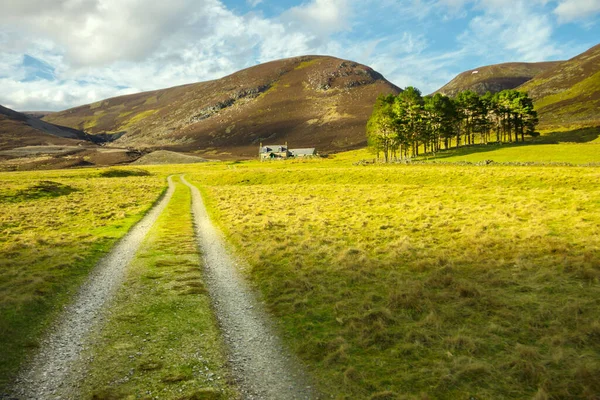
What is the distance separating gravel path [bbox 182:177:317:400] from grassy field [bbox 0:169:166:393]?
561 centimetres

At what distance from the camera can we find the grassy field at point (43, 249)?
10273 mm

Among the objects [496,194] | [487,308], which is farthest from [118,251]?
[496,194]

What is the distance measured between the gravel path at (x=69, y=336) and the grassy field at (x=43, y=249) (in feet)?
1.40

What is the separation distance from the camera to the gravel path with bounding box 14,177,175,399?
7.57m

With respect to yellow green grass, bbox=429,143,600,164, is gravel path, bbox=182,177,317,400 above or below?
below

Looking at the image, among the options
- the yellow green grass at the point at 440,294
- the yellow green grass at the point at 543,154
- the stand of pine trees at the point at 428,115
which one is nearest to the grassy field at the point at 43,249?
the yellow green grass at the point at 440,294

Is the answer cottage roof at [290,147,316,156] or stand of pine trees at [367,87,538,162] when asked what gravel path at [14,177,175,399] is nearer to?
stand of pine trees at [367,87,538,162]

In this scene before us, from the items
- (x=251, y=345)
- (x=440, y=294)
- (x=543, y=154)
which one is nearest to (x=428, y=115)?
(x=543, y=154)

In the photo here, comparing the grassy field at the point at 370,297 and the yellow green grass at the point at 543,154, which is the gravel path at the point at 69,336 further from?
the yellow green grass at the point at 543,154

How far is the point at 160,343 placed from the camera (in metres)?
9.42

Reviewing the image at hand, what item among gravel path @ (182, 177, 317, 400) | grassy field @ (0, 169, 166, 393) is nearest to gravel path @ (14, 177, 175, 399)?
grassy field @ (0, 169, 166, 393)

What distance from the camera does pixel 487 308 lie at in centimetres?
→ 1066

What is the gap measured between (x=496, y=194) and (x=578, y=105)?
22480cm

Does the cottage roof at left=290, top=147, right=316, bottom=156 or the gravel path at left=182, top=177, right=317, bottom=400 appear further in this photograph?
the cottage roof at left=290, top=147, right=316, bottom=156
